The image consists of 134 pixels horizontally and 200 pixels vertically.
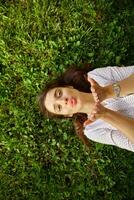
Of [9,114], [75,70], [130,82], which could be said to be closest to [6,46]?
[9,114]

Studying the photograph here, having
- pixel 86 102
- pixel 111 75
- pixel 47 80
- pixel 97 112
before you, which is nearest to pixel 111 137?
pixel 86 102

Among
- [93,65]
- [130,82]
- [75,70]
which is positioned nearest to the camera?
[130,82]

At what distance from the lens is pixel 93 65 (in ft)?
14.6

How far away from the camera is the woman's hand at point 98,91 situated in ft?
9.90

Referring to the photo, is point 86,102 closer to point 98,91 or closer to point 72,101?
point 72,101

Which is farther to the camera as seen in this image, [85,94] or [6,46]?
[6,46]

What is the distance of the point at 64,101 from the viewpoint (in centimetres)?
333

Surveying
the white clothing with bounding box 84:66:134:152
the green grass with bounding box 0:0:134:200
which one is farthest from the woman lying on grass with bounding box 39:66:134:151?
the green grass with bounding box 0:0:134:200

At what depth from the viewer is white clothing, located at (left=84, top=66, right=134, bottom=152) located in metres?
3.45

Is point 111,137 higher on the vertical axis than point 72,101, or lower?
lower

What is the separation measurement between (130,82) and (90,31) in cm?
142

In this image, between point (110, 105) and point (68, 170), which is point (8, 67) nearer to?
point (68, 170)

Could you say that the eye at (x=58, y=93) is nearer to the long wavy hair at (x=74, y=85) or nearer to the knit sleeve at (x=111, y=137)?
the long wavy hair at (x=74, y=85)

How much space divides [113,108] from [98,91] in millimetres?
489
